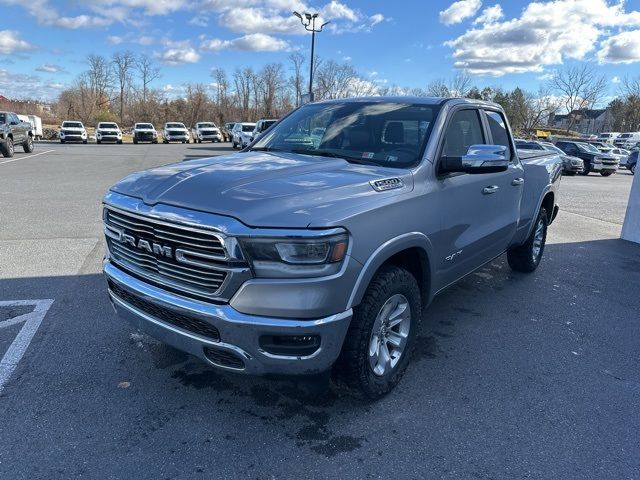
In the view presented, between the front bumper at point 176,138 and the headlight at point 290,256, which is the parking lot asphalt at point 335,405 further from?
the front bumper at point 176,138

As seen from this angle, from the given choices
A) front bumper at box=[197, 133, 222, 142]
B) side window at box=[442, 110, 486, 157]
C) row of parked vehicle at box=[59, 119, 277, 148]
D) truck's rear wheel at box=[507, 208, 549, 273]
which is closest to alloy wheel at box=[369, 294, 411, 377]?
side window at box=[442, 110, 486, 157]

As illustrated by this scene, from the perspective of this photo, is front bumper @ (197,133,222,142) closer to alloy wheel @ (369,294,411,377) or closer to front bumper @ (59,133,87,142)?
front bumper @ (59,133,87,142)

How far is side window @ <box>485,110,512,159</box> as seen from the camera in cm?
464

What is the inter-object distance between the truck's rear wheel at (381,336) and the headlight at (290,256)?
1.56 feet

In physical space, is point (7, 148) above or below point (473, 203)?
below

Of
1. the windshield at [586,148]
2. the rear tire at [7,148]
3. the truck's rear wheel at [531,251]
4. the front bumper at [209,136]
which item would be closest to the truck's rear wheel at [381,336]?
the truck's rear wheel at [531,251]

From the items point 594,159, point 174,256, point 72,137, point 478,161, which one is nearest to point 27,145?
point 72,137

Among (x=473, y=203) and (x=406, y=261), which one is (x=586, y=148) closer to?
(x=473, y=203)

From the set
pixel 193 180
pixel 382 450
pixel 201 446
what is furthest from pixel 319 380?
pixel 193 180

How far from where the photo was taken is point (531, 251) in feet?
19.5

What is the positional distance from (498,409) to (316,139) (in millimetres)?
2406

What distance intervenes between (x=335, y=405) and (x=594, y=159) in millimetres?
27329

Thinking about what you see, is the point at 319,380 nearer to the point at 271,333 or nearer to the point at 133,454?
the point at 271,333

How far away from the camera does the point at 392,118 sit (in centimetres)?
380
